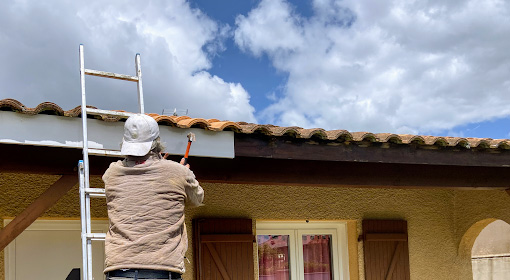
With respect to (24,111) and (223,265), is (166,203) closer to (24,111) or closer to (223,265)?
(24,111)

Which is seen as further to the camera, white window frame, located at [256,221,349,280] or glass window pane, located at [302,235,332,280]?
glass window pane, located at [302,235,332,280]

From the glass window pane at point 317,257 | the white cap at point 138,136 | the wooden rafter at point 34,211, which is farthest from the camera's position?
the glass window pane at point 317,257

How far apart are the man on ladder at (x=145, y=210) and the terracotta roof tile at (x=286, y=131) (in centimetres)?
143

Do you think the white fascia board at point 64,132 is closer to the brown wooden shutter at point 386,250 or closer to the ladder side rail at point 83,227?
the ladder side rail at point 83,227

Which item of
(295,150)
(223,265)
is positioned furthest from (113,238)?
(223,265)

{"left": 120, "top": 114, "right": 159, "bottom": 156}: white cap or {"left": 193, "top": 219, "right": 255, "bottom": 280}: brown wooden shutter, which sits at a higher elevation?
{"left": 120, "top": 114, "right": 159, "bottom": 156}: white cap

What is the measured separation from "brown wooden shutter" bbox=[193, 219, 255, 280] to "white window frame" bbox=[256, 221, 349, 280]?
623 millimetres

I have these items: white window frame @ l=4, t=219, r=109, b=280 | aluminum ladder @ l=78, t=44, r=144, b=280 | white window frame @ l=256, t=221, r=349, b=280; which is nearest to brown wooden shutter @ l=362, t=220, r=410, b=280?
white window frame @ l=256, t=221, r=349, b=280

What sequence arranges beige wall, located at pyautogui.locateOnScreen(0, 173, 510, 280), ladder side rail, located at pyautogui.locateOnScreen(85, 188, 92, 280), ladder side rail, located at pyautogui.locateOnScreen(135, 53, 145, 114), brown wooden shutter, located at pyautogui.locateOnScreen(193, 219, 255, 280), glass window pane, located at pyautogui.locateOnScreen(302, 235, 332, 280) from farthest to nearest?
glass window pane, located at pyautogui.locateOnScreen(302, 235, 332, 280), beige wall, located at pyautogui.locateOnScreen(0, 173, 510, 280), brown wooden shutter, located at pyautogui.locateOnScreen(193, 219, 255, 280), ladder side rail, located at pyautogui.locateOnScreen(135, 53, 145, 114), ladder side rail, located at pyautogui.locateOnScreen(85, 188, 92, 280)

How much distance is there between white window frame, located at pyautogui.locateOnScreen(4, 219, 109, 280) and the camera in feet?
20.6

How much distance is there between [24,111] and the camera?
14.8ft

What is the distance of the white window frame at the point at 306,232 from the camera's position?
8173 mm

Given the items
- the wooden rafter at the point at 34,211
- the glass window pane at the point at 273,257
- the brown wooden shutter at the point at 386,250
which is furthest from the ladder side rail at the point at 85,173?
the brown wooden shutter at the point at 386,250

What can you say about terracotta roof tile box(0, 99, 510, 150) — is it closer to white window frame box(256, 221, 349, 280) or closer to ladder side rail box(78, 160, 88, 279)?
ladder side rail box(78, 160, 88, 279)
